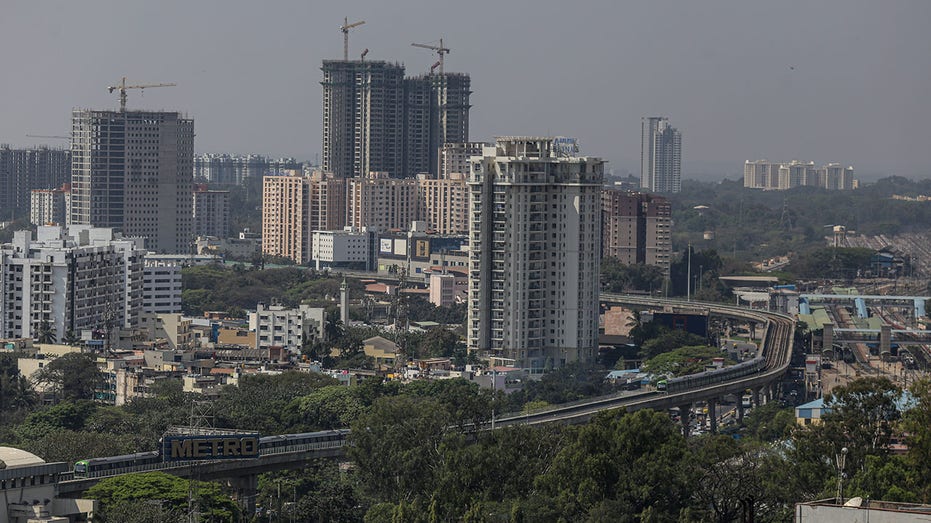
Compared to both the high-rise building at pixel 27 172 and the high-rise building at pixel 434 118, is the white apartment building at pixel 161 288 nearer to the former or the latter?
the high-rise building at pixel 434 118

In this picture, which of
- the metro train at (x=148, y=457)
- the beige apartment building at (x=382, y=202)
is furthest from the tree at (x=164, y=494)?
A: the beige apartment building at (x=382, y=202)

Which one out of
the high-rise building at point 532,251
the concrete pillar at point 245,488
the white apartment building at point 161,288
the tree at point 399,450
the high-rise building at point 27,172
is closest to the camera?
the tree at point 399,450

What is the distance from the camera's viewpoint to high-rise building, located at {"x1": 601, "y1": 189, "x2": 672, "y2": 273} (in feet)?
227

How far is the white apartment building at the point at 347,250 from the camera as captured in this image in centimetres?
7175

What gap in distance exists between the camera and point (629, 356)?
46.2m

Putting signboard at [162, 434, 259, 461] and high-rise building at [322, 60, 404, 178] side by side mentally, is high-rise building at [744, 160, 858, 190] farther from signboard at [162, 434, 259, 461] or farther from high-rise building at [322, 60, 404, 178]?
signboard at [162, 434, 259, 461]

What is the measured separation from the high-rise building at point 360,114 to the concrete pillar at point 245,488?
5272cm

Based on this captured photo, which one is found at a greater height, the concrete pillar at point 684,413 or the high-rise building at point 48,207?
the high-rise building at point 48,207

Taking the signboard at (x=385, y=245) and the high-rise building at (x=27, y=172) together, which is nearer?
the signboard at (x=385, y=245)

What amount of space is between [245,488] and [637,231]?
45.6m

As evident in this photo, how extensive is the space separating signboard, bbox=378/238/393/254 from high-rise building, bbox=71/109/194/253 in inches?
297

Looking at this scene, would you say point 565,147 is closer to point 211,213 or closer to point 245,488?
point 245,488

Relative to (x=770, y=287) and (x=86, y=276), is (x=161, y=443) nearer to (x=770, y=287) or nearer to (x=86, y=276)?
(x=86, y=276)

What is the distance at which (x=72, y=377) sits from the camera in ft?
116
